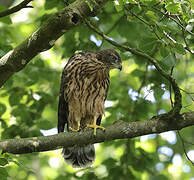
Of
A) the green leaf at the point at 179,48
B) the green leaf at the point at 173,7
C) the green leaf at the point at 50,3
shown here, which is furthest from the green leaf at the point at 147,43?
the green leaf at the point at 50,3

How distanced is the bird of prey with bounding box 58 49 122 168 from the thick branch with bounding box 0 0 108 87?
2182 mm

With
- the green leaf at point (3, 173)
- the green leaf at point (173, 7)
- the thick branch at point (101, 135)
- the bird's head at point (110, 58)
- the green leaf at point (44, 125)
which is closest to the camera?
the green leaf at point (173, 7)

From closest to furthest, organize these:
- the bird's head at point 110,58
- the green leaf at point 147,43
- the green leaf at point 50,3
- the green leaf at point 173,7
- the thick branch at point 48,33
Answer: the green leaf at point 173,7 → the thick branch at point 48,33 → the green leaf at point 147,43 → the green leaf at point 50,3 → the bird's head at point 110,58

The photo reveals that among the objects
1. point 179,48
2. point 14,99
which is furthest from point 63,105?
point 179,48

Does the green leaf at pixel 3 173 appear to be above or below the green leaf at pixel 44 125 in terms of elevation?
below

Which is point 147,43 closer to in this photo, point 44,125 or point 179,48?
point 179,48

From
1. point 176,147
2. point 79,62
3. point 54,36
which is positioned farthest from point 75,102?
point 176,147

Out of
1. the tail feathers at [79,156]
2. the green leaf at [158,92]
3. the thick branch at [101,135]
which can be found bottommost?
the thick branch at [101,135]

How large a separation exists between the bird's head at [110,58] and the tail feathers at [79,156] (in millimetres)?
1414

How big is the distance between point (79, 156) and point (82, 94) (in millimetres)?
989

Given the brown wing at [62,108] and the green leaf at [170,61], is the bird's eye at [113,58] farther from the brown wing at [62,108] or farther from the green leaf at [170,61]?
the green leaf at [170,61]

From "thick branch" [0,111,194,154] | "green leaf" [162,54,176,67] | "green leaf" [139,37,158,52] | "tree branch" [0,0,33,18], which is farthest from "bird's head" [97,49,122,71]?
"green leaf" [162,54,176,67]

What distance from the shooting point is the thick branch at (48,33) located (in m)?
4.07

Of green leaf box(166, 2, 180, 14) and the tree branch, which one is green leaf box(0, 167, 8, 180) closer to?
the tree branch
